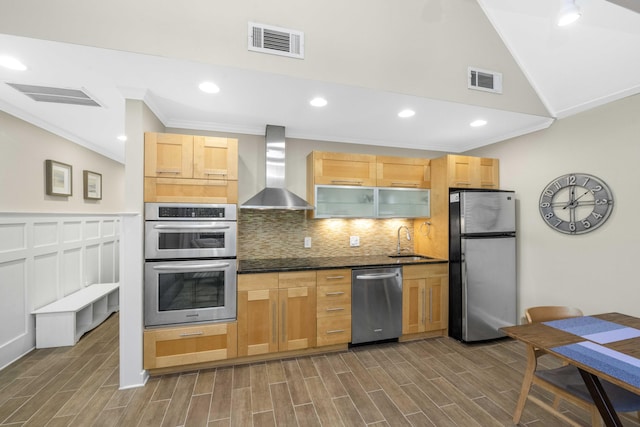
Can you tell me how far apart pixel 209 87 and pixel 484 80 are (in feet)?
8.12

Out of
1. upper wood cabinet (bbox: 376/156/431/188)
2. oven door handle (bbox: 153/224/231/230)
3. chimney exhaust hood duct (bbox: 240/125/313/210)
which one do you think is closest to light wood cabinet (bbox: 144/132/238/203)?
oven door handle (bbox: 153/224/231/230)

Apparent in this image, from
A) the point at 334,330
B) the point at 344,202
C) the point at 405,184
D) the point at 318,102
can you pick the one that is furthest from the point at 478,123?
the point at 334,330

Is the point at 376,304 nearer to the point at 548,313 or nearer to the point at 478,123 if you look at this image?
the point at 548,313

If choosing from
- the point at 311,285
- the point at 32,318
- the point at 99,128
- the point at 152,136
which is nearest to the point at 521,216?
the point at 311,285

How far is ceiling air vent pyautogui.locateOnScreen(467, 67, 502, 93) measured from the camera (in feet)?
8.24

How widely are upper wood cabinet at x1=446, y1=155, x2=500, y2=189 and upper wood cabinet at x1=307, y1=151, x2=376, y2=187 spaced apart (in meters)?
0.93

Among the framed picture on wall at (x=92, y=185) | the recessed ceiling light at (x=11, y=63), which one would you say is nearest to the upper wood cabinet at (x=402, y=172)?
the recessed ceiling light at (x=11, y=63)

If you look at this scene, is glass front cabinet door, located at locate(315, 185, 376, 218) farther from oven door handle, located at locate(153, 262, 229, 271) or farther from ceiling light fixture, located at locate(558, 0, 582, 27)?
ceiling light fixture, located at locate(558, 0, 582, 27)

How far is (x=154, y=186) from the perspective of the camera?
241cm

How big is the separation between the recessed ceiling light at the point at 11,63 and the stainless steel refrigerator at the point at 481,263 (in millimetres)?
3943

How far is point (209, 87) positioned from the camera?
2238mm

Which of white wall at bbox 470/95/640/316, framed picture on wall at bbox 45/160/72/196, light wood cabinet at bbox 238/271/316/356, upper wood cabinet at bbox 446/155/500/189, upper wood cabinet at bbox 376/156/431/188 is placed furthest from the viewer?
upper wood cabinet at bbox 376/156/431/188

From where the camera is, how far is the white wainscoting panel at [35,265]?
2.59 meters

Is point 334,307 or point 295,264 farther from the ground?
point 295,264
